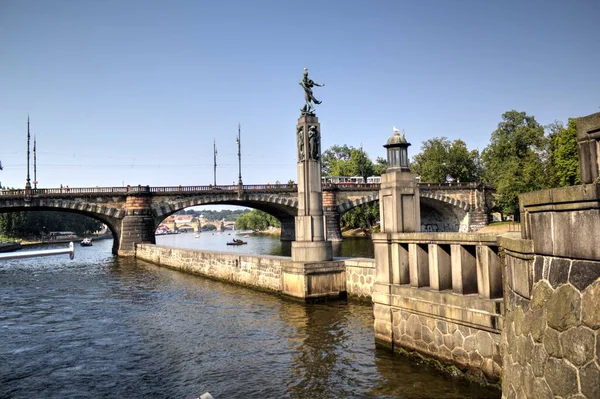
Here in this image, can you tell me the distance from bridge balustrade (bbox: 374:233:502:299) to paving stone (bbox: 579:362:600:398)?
10.9ft

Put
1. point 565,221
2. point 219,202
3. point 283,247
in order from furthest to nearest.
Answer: point 283,247 < point 219,202 < point 565,221

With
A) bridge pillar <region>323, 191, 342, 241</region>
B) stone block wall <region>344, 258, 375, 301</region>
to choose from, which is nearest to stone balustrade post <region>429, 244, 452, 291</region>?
stone block wall <region>344, 258, 375, 301</region>

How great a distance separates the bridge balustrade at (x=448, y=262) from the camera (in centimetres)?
751

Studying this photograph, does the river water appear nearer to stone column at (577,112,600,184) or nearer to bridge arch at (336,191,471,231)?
stone column at (577,112,600,184)

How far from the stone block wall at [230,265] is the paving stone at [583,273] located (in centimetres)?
1449

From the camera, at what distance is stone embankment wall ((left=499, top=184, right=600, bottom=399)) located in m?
4.18

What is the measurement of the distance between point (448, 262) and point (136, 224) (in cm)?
4358

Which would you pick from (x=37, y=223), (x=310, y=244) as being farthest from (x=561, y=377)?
(x=37, y=223)

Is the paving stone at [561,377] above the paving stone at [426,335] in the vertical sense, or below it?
above

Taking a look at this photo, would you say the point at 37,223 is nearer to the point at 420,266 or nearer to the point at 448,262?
the point at 420,266

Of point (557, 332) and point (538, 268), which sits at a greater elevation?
point (538, 268)

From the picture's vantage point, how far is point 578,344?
4266 millimetres

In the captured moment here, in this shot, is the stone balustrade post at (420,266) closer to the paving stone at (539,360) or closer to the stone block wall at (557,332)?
the stone block wall at (557,332)

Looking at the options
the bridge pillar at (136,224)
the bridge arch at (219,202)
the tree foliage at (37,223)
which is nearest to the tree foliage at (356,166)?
the bridge arch at (219,202)
